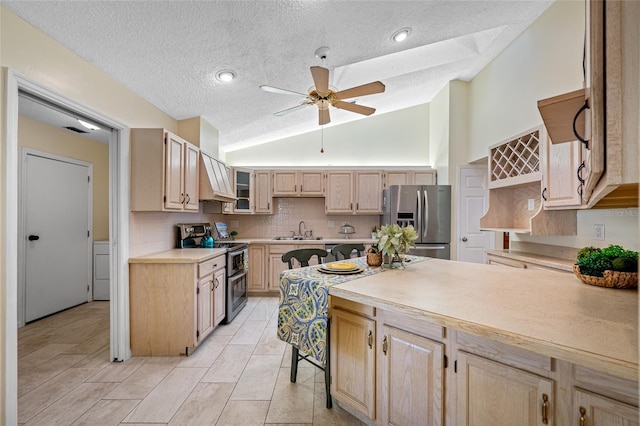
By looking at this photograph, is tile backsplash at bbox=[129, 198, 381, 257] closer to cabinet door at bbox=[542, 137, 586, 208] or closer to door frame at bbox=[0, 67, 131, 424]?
door frame at bbox=[0, 67, 131, 424]

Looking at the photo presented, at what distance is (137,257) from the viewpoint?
256 centimetres

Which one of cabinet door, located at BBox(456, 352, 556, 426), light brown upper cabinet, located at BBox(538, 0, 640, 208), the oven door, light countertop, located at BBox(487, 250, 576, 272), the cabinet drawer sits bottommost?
the oven door

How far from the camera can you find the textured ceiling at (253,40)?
1.78 m

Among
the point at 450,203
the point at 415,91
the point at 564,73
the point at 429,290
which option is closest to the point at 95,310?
the point at 429,290

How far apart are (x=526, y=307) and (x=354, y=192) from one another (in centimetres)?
363

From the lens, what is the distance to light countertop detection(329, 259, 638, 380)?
805 mm

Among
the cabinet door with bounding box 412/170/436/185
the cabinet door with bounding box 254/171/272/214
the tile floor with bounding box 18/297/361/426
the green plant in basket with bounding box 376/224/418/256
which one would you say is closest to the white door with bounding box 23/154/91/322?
the tile floor with bounding box 18/297/361/426

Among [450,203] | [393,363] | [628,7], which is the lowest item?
[393,363]

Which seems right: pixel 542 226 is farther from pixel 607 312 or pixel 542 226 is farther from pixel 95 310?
pixel 95 310

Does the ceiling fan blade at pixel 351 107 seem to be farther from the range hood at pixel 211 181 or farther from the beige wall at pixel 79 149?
the beige wall at pixel 79 149

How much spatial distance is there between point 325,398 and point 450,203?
11.0 feet

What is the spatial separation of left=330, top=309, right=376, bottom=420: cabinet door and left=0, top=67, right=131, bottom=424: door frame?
1.88 meters

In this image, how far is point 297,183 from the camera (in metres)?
4.72

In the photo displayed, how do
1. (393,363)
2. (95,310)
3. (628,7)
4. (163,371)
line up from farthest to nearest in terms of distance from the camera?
(95,310)
(163,371)
(393,363)
(628,7)
